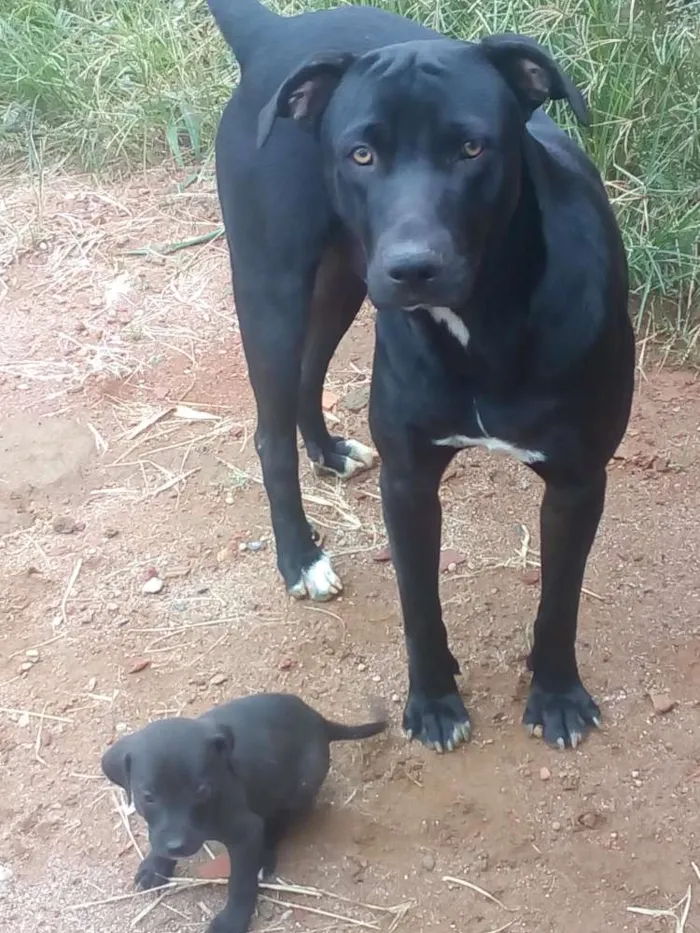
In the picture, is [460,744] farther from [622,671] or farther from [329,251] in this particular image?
[329,251]

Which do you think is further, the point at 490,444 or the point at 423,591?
the point at 423,591

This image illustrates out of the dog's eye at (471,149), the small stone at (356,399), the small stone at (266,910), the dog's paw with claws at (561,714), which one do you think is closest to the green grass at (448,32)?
the small stone at (356,399)

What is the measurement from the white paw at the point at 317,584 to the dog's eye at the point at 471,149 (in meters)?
1.44

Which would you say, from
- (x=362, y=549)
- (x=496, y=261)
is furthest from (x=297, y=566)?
(x=496, y=261)

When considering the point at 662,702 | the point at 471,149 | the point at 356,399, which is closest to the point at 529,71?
the point at 471,149

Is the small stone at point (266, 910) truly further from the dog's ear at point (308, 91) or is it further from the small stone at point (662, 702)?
Answer: the dog's ear at point (308, 91)

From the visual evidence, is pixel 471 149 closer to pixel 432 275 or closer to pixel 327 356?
pixel 432 275

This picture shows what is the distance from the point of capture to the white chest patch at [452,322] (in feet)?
7.06

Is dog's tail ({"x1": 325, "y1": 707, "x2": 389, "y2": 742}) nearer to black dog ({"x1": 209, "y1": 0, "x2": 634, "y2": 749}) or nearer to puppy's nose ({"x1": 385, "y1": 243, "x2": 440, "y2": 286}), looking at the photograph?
black dog ({"x1": 209, "y1": 0, "x2": 634, "y2": 749})

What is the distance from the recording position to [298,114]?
215 centimetres

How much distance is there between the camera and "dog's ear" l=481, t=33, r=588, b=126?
6.37 feet

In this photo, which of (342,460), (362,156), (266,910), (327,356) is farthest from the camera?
(342,460)

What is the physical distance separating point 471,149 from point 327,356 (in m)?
1.43

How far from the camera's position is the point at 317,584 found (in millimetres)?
3100
